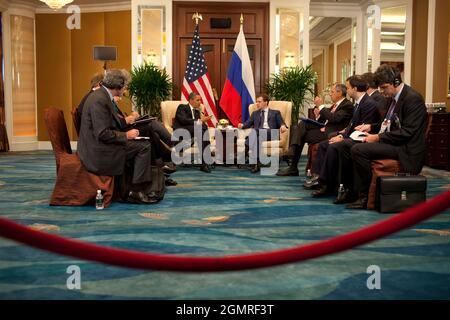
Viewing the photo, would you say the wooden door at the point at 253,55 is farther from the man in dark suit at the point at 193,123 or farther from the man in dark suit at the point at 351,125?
the man in dark suit at the point at 351,125

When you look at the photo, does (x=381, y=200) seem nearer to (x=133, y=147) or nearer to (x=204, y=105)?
(x=133, y=147)

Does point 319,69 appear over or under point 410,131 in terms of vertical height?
over

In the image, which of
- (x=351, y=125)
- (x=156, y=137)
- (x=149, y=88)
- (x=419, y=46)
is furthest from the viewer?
(x=419, y=46)

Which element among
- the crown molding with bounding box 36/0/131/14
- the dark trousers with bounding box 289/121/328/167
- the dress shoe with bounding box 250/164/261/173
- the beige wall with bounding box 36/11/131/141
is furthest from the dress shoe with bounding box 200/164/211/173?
the crown molding with bounding box 36/0/131/14

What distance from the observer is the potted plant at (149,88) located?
10320mm

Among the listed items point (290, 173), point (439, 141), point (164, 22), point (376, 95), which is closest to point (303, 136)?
point (290, 173)

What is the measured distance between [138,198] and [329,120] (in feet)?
8.76

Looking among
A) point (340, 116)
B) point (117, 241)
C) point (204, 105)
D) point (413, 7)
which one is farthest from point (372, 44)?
point (117, 241)

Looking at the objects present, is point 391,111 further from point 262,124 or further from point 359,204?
point 262,124

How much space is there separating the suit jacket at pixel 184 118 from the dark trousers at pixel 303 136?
6.14 feet

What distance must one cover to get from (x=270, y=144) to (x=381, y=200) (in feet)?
12.6

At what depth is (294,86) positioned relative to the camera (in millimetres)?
10609

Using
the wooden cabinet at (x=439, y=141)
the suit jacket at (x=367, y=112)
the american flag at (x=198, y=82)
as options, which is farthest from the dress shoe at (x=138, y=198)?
the wooden cabinet at (x=439, y=141)

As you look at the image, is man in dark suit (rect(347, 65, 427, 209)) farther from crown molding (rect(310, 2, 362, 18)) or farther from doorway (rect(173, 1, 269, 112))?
crown molding (rect(310, 2, 362, 18))
